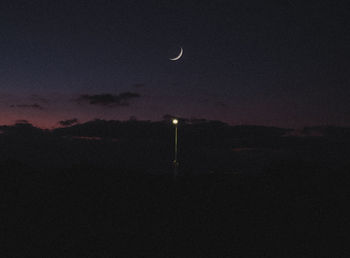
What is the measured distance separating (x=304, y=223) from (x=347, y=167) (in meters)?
56.7

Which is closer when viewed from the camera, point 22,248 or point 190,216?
point 22,248

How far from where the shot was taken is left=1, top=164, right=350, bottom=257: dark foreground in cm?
1881

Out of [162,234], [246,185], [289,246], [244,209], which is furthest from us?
[246,185]

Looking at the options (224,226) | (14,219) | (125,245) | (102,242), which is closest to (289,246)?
(224,226)

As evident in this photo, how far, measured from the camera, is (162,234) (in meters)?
22.2

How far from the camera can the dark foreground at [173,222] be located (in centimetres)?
1881

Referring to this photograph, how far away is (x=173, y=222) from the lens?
25.6 meters

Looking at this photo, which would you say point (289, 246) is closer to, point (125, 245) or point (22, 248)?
point (125, 245)

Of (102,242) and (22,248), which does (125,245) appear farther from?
(22,248)

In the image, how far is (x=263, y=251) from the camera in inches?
728

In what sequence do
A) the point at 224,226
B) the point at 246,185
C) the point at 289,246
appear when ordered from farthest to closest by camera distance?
the point at 246,185 < the point at 224,226 < the point at 289,246

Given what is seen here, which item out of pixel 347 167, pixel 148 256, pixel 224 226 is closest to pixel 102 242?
pixel 148 256

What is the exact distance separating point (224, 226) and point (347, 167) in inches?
2393

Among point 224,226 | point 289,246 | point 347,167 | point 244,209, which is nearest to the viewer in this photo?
point 289,246
